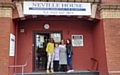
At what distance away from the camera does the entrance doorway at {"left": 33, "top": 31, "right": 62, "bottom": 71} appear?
7.08 m

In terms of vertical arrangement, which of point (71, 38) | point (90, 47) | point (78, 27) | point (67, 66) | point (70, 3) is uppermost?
point (70, 3)

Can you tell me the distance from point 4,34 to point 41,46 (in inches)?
81.0

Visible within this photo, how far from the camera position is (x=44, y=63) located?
7152mm

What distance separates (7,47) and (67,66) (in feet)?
9.71

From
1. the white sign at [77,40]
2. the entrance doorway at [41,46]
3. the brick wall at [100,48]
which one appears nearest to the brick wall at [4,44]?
the entrance doorway at [41,46]

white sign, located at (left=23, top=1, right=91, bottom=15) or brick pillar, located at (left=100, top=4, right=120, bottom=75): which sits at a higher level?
white sign, located at (left=23, top=1, right=91, bottom=15)

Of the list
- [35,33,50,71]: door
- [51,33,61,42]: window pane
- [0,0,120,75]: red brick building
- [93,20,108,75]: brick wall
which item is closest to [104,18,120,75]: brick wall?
[0,0,120,75]: red brick building

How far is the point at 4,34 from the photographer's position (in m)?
5.70

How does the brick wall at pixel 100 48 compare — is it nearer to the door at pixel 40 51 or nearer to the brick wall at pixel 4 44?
the door at pixel 40 51

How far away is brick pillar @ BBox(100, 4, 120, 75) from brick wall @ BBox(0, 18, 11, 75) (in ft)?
12.8

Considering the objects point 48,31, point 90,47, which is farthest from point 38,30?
point 90,47

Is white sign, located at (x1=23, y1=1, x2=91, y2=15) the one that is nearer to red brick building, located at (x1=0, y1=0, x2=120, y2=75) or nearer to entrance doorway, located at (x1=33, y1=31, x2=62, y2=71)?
red brick building, located at (x1=0, y1=0, x2=120, y2=75)

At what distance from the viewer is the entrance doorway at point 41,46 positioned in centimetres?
708

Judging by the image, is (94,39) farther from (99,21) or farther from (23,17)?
(23,17)
